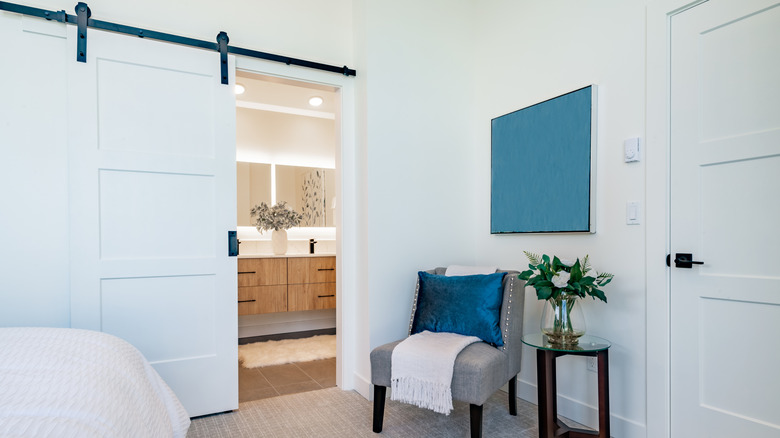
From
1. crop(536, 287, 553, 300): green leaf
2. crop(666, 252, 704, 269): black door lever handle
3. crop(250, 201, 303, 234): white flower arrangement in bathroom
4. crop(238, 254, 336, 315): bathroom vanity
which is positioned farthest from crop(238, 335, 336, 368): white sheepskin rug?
crop(666, 252, 704, 269): black door lever handle

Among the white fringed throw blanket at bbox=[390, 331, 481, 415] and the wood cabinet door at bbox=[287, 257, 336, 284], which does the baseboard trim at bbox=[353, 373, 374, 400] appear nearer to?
the white fringed throw blanket at bbox=[390, 331, 481, 415]

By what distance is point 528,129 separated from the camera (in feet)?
9.25

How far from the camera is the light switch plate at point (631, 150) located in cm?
224

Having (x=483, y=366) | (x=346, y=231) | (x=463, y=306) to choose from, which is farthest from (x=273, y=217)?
(x=483, y=366)

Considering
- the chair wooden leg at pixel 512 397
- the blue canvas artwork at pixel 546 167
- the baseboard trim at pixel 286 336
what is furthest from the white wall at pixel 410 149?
the baseboard trim at pixel 286 336

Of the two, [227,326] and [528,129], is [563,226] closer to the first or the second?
[528,129]

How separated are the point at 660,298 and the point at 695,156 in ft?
2.13

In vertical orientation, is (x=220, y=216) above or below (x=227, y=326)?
above

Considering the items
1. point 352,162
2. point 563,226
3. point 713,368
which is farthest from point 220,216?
point 713,368

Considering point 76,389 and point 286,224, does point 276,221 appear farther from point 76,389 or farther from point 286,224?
point 76,389

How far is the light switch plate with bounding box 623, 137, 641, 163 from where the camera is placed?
2240 mm

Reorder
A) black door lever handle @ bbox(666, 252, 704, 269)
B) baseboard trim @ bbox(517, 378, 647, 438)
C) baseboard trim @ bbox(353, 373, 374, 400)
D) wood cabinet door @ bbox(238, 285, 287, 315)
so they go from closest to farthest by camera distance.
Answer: black door lever handle @ bbox(666, 252, 704, 269) → baseboard trim @ bbox(517, 378, 647, 438) → baseboard trim @ bbox(353, 373, 374, 400) → wood cabinet door @ bbox(238, 285, 287, 315)

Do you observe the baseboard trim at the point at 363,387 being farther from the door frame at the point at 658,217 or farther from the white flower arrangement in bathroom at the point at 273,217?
the white flower arrangement in bathroom at the point at 273,217

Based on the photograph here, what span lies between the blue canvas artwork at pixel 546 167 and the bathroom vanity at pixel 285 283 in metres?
1.99
